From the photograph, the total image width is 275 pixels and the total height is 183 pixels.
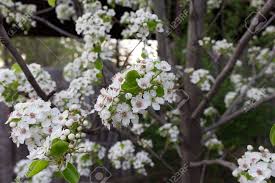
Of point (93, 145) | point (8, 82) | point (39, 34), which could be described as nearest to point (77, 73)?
point (93, 145)

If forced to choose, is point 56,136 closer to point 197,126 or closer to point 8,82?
point 8,82

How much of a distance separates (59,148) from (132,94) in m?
0.27

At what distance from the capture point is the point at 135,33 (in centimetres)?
244

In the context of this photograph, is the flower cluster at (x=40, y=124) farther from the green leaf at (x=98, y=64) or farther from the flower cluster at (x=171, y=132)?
the flower cluster at (x=171, y=132)

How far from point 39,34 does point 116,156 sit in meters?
4.85

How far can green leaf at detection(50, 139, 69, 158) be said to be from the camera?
122cm

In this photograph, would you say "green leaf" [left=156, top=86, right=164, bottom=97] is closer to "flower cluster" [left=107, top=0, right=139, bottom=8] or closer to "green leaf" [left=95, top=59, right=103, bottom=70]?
"green leaf" [left=95, top=59, right=103, bottom=70]

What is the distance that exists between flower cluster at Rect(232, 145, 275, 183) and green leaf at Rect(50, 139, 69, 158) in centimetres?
63

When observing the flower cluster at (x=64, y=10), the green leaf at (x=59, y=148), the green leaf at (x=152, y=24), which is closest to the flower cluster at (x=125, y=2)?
the flower cluster at (x=64, y=10)

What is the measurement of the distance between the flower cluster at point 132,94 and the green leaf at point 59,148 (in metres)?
0.16

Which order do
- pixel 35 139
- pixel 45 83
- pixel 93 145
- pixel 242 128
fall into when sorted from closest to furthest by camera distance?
pixel 35 139 < pixel 45 83 < pixel 93 145 < pixel 242 128

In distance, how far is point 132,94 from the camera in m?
1.31

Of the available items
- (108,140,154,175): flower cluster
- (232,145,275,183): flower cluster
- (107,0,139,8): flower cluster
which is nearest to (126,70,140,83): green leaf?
(232,145,275,183): flower cluster

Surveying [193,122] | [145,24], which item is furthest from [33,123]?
[193,122]
